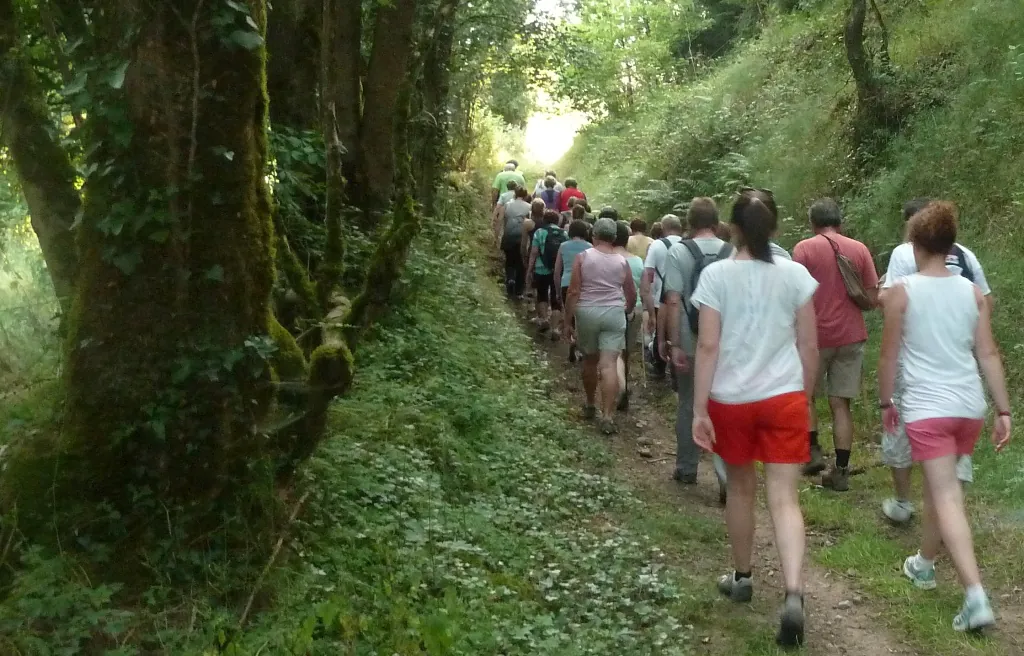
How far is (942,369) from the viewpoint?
16.1 ft

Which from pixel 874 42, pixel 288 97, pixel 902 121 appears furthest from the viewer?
pixel 874 42

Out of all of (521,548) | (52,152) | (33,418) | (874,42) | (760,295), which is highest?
(874,42)

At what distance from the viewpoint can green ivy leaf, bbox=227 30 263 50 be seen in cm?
401

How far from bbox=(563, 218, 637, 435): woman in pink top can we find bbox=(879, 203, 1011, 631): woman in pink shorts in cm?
437

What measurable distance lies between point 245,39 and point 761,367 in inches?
116

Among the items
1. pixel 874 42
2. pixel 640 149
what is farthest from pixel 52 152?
pixel 640 149

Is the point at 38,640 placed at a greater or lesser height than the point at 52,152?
lesser

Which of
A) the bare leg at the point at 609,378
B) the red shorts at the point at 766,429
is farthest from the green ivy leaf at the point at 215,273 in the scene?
the bare leg at the point at 609,378

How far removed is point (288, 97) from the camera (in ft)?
31.4

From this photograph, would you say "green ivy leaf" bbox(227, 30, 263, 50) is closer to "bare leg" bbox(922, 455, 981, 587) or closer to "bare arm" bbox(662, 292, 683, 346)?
"bare leg" bbox(922, 455, 981, 587)

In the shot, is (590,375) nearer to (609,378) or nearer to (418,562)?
(609,378)

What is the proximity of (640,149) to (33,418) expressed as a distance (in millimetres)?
20903

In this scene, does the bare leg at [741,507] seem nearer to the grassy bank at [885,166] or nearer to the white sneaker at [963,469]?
the grassy bank at [885,166]

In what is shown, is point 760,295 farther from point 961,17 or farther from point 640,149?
point 640,149
